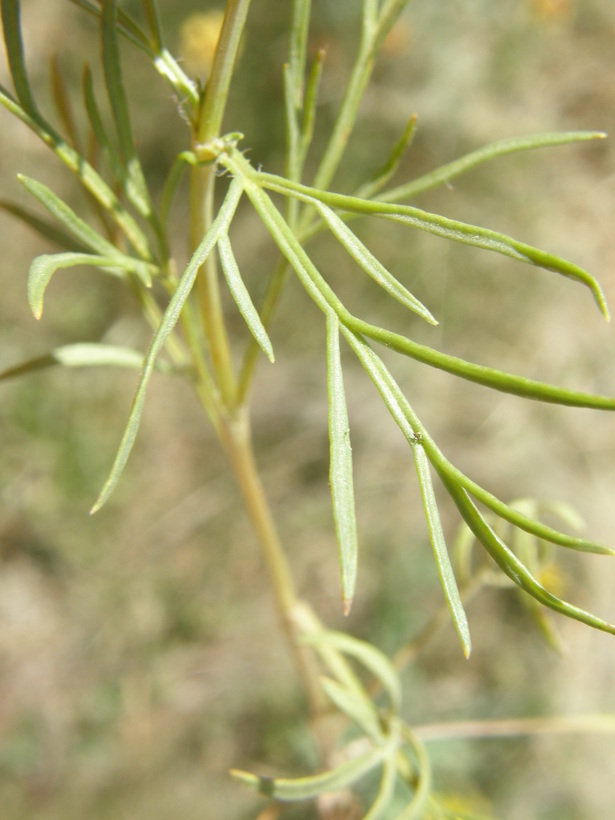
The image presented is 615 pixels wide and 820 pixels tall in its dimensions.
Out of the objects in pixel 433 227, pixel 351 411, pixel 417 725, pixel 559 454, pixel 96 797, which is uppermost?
pixel 433 227

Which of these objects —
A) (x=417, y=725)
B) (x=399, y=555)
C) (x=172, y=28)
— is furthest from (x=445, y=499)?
(x=172, y=28)

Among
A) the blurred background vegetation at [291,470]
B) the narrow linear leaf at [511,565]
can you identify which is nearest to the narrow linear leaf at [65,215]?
the narrow linear leaf at [511,565]

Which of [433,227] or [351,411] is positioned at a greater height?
[433,227]

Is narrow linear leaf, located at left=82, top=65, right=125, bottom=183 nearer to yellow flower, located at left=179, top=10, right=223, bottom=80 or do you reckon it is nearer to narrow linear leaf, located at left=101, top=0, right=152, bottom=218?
narrow linear leaf, located at left=101, top=0, right=152, bottom=218

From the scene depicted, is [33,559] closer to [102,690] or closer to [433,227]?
[102,690]

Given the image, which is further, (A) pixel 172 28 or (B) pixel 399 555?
(A) pixel 172 28

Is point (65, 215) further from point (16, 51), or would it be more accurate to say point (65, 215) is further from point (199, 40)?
point (199, 40)

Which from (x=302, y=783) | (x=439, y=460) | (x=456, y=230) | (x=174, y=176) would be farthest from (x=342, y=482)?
(x=302, y=783)
